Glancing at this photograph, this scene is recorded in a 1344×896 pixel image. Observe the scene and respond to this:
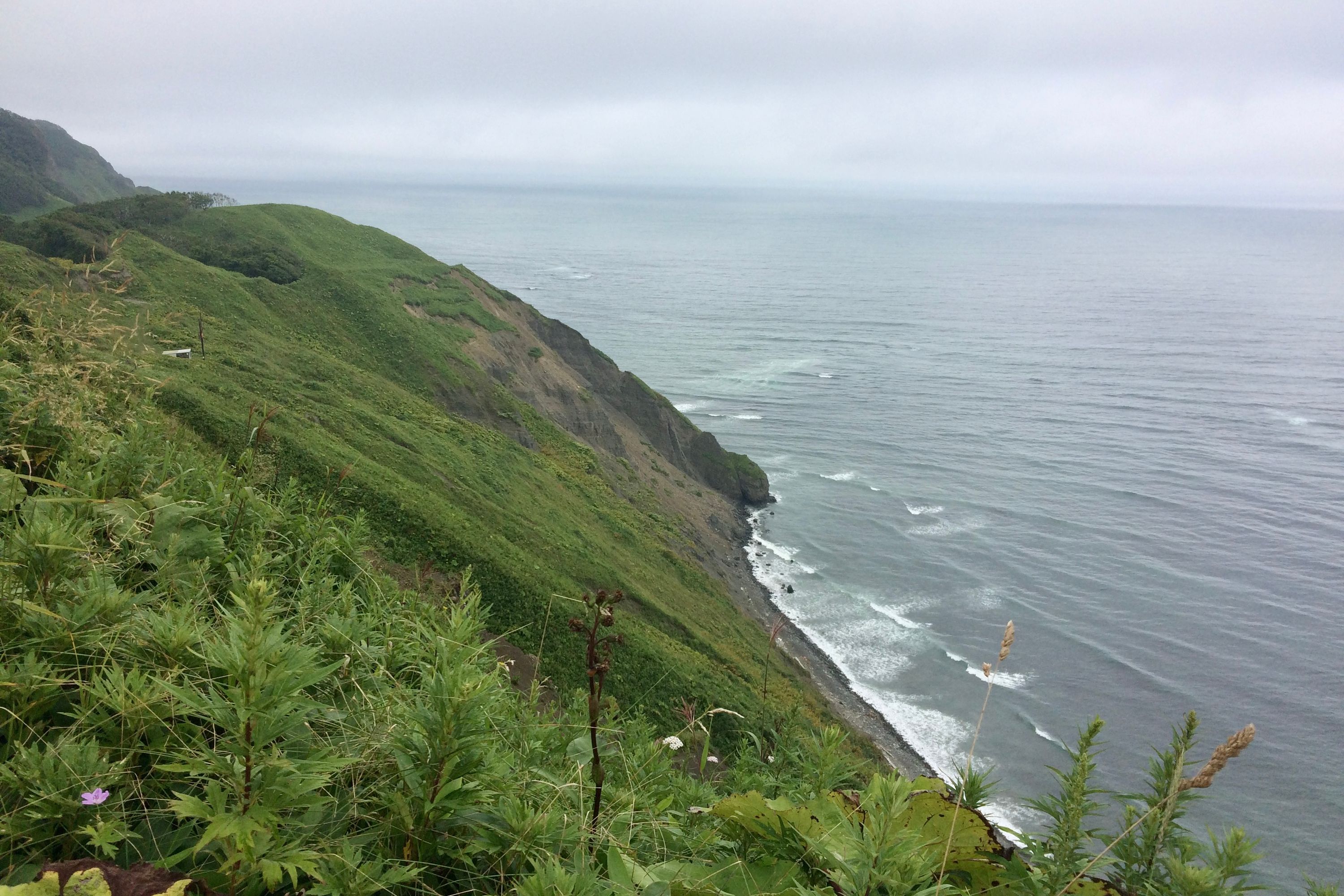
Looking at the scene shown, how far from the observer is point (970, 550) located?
53.3 meters

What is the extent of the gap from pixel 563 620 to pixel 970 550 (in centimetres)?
4089

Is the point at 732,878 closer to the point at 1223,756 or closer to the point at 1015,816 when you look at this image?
the point at 1223,756

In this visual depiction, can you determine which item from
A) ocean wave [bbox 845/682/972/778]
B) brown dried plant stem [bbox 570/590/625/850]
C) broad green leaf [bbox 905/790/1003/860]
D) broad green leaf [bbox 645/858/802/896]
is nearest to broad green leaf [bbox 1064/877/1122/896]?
broad green leaf [bbox 905/790/1003/860]

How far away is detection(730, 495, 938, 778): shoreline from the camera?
3506 cm

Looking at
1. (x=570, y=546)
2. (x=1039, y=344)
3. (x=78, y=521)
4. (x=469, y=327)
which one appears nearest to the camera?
(x=78, y=521)

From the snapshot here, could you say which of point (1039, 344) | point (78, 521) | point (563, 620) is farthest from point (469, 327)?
point (1039, 344)

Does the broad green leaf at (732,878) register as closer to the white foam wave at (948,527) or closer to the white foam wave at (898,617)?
the white foam wave at (898,617)

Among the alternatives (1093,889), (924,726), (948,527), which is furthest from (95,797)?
(948,527)

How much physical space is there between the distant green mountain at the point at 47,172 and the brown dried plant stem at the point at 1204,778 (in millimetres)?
99652

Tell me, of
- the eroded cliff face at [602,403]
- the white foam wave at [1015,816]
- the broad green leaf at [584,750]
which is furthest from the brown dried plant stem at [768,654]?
the eroded cliff face at [602,403]

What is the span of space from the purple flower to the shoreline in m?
27.2

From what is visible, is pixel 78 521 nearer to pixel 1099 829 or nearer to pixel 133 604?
pixel 133 604

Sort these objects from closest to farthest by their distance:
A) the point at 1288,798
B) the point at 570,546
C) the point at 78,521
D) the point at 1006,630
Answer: the point at 1006,630
the point at 78,521
the point at 570,546
the point at 1288,798

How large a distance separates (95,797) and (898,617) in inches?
1876
